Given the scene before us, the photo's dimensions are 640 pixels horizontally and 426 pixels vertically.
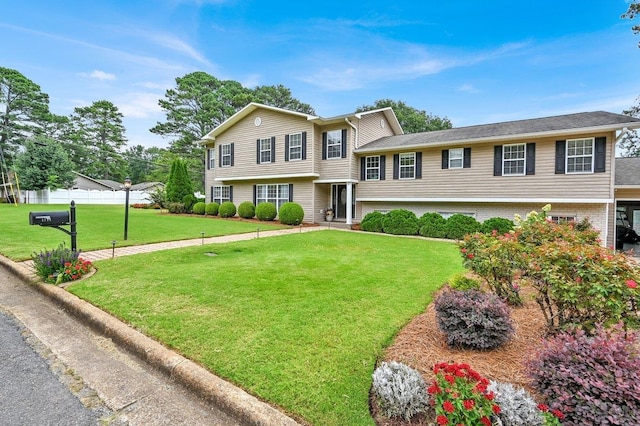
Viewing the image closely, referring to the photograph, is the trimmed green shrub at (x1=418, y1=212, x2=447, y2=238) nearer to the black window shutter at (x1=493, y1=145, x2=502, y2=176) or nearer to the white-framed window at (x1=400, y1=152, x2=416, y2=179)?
the white-framed window at (x1=400, y1=152, x2=416, y2=179)

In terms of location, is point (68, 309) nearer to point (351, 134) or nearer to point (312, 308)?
point (312, 308)

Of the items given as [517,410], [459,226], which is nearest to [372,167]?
[459,226]

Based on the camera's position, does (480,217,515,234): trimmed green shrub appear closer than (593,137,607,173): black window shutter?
No

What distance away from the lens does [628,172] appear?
1345 cm

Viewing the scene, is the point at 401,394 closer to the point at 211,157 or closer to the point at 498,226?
the point at 498,226

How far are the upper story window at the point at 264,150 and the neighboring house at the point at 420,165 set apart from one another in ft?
0.21

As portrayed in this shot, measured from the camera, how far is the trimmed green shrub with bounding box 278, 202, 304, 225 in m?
16.3

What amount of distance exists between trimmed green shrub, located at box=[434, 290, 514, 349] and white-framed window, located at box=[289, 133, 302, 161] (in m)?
15.0

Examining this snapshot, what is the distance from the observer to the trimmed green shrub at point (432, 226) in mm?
12828

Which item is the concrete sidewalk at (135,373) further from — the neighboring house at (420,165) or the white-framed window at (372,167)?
the white-framed window at (372,167)

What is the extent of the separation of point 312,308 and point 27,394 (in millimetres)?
2881

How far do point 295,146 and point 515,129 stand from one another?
11025mm

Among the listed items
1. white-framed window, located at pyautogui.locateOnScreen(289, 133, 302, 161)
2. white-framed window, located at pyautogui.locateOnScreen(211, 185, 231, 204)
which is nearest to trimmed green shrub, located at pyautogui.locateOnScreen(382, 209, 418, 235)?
white-framed window, located at pyautogui.locateOnScreen(289, 133, 302, 161)

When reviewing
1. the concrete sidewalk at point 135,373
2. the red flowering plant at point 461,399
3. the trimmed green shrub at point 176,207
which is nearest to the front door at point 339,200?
the trimmed green shrub at point 176,207
